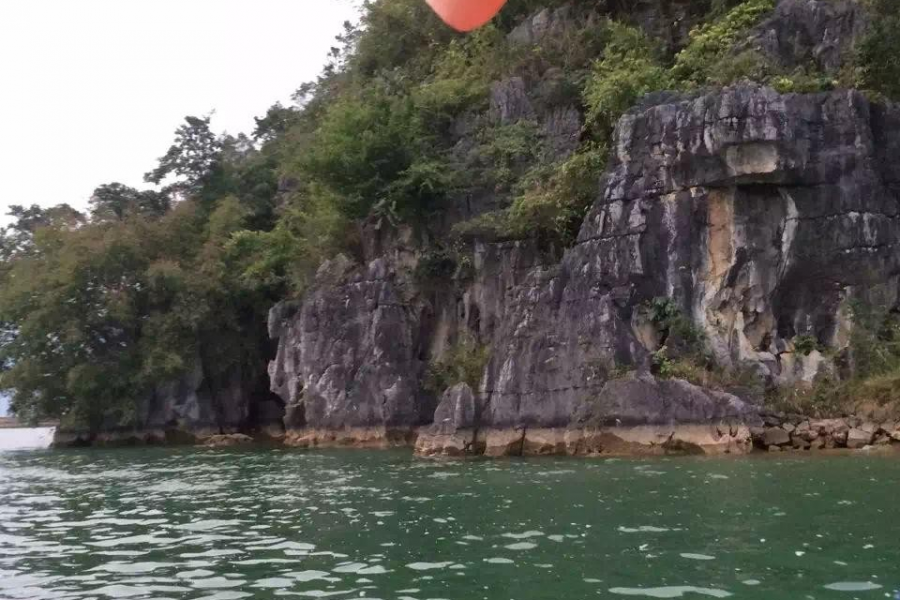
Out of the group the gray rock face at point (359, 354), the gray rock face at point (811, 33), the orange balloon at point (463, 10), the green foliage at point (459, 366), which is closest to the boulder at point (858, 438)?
the green foliage at point (459, 366)

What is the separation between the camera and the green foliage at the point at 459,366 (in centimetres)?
2564

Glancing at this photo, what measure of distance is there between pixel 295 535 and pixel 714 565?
16.6 feet

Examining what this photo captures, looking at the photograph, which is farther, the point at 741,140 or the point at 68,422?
the point at 68,422

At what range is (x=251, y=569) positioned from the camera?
8.85 m

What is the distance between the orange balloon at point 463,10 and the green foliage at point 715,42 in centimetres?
2204

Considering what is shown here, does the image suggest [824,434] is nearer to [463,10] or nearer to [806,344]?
[806,344]

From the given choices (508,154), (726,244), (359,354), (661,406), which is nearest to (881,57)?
(726,244)

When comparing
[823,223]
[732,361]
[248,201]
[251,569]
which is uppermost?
[248,201]

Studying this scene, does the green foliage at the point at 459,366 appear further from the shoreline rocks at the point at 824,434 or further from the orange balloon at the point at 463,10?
the orange balloon at the point at 463,10

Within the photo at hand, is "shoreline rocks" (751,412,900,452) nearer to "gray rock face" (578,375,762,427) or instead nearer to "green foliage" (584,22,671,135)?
"gray rock face" (578,375,762,427)

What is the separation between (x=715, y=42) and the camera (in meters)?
25.4

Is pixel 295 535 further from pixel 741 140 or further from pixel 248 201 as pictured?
pixel 248 201

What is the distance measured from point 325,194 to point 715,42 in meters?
13.4

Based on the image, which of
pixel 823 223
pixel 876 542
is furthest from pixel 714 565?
pixel 823 223
